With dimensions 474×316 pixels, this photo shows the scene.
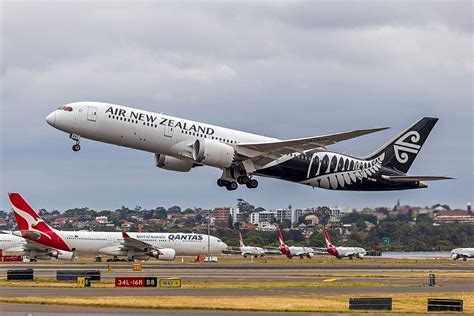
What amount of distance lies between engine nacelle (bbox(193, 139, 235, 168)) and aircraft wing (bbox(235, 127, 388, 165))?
1.44 m

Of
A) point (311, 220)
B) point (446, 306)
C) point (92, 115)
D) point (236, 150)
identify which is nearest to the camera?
point (446, 306)

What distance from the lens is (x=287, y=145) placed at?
247 ft

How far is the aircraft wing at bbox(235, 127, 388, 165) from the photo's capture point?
7350 centimetres

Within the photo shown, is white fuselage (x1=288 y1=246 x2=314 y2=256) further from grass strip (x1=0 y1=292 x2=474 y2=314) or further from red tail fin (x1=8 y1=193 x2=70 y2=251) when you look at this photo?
grass strip (x1=0 y1=292 x2=474 y2=314)

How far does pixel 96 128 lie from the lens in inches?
2852

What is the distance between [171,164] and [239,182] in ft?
19.8

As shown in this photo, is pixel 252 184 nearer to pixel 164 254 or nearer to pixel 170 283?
pixel 170 283

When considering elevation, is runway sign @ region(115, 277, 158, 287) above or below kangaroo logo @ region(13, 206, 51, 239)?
below

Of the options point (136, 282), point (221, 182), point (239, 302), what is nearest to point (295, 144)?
point (221, 182)

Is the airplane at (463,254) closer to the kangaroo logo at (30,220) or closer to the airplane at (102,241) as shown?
the airplane at (102,241)

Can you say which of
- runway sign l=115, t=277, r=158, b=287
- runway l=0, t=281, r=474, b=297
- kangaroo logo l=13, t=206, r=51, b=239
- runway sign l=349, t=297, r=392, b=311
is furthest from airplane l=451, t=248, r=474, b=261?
runway sign l=349, t=297, r=392, b=311

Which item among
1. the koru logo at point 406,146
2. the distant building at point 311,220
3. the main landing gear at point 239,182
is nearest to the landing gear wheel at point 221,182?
the main landing gear at point 239,182

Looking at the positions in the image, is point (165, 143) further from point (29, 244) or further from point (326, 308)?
point (29, 244)

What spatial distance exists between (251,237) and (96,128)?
11643cm
